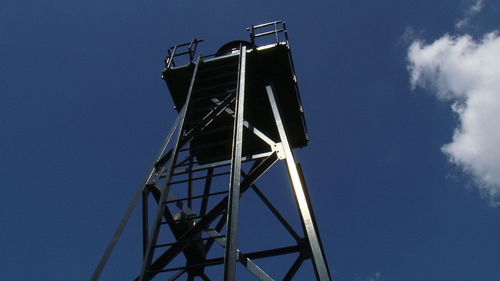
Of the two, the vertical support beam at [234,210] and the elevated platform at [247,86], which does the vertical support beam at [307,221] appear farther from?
the elevated platform at [247,86]

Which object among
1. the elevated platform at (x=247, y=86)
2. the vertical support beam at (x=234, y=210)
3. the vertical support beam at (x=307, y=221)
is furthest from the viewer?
the elevated platform at (x=247, y=86)

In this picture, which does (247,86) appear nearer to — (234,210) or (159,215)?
(159,215)

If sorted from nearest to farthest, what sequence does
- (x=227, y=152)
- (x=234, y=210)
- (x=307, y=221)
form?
(x=234, y=210)
(x=307, y=221)
(x=227, y=152)

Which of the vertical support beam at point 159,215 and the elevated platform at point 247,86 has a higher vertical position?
the elevated platform at point 247,86

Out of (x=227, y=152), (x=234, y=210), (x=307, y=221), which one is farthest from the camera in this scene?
(x=227, y=152)

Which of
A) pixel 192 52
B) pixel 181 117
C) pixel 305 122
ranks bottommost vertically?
pixel 181 117

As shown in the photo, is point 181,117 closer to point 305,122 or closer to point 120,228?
point 120,228

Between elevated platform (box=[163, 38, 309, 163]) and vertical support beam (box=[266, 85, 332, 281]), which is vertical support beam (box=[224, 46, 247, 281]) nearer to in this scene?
vertical support beam (box=[266, 85, 332, 281])

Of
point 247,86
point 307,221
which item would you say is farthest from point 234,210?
point 247,86

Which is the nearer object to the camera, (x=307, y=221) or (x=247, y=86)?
(x=307, y=221)

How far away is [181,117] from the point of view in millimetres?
7352

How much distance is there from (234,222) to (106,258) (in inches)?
79.7

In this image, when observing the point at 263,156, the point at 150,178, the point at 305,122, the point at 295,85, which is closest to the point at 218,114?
the point at 263,156

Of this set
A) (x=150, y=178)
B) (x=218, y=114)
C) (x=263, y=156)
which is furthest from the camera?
(x=218, y=114)
